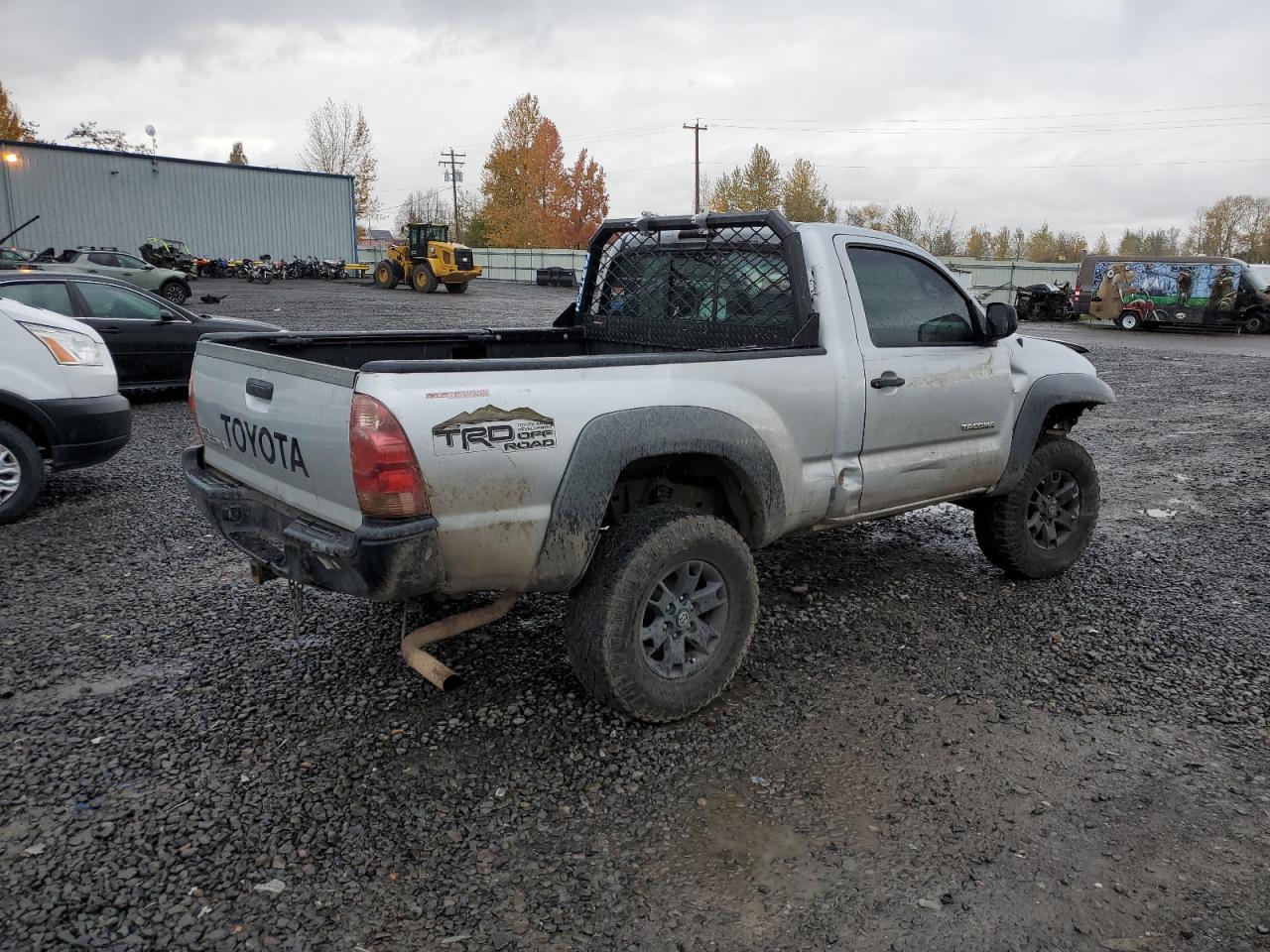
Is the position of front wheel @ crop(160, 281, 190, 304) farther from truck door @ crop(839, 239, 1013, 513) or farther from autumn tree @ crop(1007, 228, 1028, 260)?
autumn tree @ crop(1007, 228, 1028, 260)

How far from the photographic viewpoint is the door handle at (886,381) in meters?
4.08

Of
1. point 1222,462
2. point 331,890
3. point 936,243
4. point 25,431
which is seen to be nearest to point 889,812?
point 331,890

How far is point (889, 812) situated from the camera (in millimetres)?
3023

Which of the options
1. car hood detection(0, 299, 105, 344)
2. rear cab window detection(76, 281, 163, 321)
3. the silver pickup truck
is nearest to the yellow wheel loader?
rear cab window detection(76, 281, 163, 321)

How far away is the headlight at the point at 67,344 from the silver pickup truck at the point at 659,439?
2.89 meters

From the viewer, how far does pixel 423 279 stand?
3594 centimetres

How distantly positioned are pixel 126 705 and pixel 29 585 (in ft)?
5.80

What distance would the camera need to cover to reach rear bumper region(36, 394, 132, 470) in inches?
241

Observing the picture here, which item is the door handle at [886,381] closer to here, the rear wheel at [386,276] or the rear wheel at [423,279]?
the rear wheel at [423,279]

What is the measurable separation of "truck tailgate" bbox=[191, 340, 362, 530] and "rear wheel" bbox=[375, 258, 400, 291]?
3525 centimetres

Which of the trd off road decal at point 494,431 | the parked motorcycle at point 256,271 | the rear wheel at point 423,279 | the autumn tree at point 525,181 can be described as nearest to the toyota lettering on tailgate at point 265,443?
the trd off road decal at point 494,431

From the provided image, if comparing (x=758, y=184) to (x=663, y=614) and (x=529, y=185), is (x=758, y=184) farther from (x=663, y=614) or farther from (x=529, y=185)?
(x=663, y=614)

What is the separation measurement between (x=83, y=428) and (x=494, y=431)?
181 inches

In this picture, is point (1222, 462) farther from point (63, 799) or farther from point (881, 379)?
point (63, 799)
